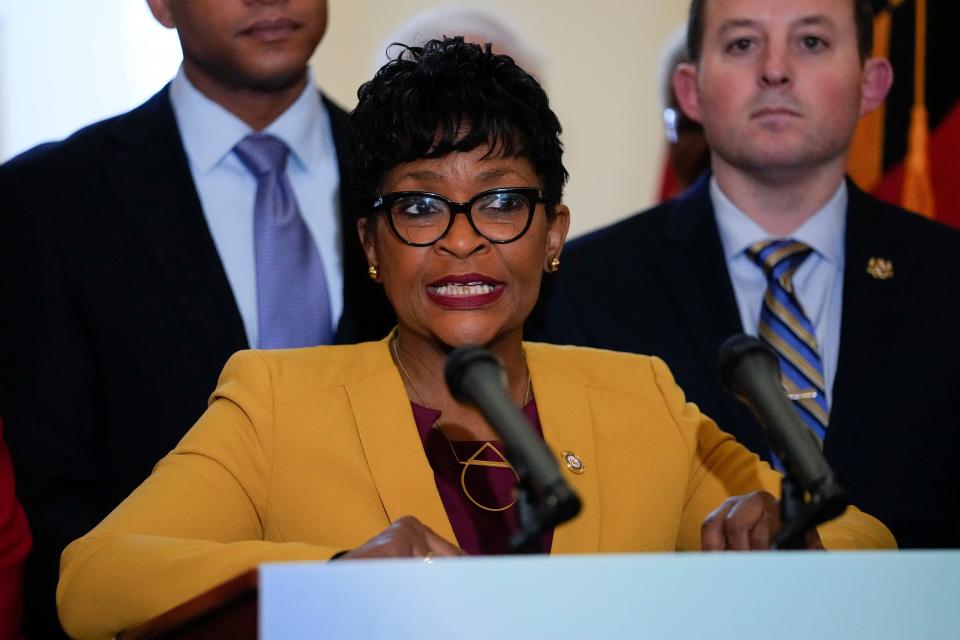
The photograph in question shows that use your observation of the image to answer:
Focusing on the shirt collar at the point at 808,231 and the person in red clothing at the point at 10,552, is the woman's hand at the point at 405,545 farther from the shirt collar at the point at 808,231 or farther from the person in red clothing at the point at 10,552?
the shirt collar at the point at 808,231

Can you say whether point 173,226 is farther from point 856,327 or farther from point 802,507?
point 802,507

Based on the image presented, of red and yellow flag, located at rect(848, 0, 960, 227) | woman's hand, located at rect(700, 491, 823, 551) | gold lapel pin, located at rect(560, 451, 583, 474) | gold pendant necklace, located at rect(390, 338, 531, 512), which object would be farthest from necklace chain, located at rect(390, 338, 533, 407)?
red and yellow flag, located at rect(848, 0, 960, 227)

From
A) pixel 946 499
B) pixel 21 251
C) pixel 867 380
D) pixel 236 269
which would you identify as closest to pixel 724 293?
pixel 867 380

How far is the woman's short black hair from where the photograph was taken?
213cm

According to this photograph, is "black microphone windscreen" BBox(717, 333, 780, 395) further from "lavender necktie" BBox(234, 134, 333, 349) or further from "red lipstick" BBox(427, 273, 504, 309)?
"lavender necktie" BBox(234, 134, 333, 349)

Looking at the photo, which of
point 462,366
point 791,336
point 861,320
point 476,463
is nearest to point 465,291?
point 476,463

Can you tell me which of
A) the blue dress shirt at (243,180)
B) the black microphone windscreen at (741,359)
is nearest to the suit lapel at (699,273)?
the blue dress shirt at (243,180)

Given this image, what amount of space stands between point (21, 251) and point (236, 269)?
403mm

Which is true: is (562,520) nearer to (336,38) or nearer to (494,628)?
(494,628)

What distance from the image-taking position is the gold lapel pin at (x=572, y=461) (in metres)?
2.15

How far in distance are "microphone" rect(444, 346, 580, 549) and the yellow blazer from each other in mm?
386

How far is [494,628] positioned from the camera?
1.26 meters

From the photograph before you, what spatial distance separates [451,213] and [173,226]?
857 mm

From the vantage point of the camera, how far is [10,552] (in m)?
2.23
